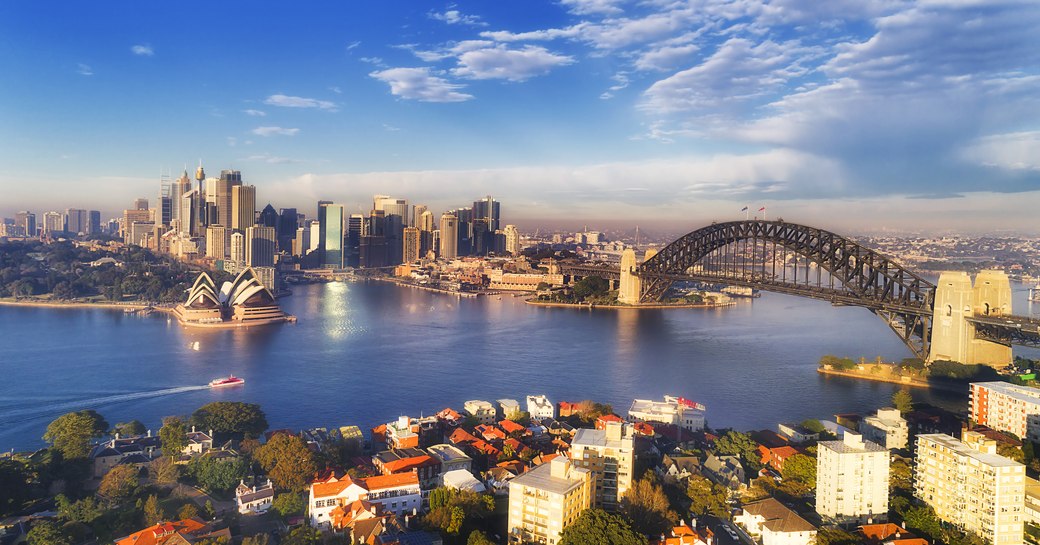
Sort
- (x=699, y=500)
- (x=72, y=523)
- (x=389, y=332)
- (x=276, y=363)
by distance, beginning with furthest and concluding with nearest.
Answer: (x=389, y=332), (x=276, y=363), (x=699, y=500), (x=72, y=523)

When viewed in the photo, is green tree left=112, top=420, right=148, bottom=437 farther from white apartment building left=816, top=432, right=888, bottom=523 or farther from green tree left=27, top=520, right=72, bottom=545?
white apartment building left=816, top=432, right=888, bottom=523

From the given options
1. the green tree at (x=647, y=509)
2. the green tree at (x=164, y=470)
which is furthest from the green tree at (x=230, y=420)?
the green tree at (x=647, y=509)

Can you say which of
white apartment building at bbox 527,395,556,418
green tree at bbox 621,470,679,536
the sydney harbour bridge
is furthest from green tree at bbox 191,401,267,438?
the sydney harbour bridge

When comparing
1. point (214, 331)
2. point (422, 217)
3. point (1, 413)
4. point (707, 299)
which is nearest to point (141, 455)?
point (1, 413)

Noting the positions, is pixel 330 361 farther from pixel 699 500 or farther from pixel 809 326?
pixel 809 326

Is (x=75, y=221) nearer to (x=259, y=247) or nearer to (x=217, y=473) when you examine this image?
(x=259, y=247)

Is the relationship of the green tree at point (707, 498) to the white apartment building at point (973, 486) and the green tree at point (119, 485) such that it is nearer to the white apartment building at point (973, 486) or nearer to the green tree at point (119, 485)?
the white apartment building at point (973, 486)

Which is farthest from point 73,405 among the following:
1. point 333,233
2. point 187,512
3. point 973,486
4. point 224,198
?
point 333,233
